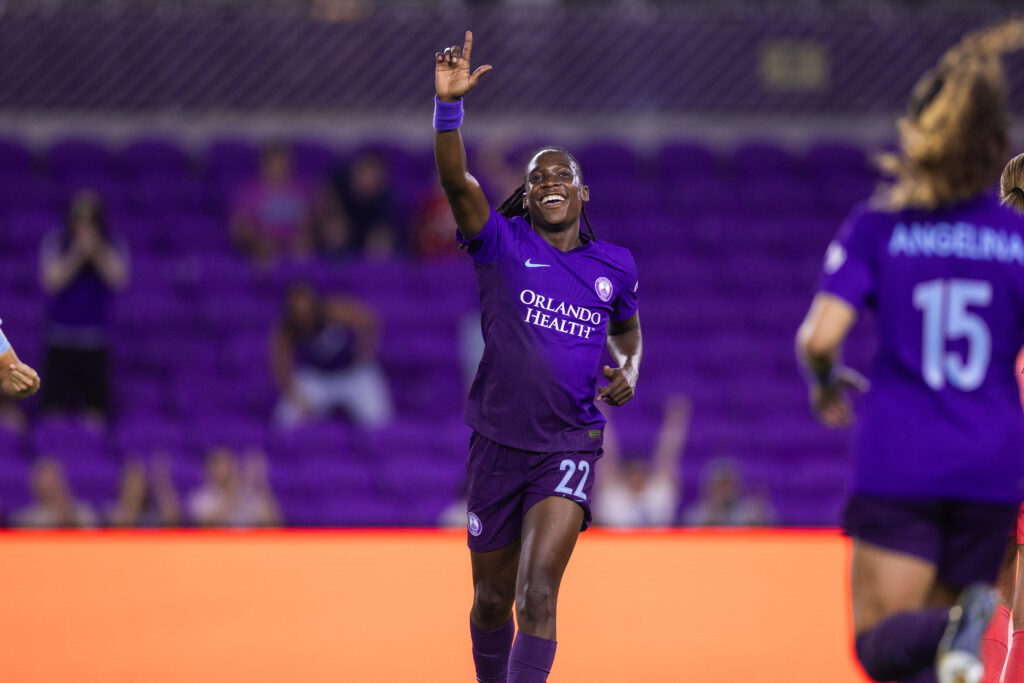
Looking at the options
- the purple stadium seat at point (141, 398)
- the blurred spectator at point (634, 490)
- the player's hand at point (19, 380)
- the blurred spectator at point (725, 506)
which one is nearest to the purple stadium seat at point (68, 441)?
the purple stadium seat at point (141, 398)

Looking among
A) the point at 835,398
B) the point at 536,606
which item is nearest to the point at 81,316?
the point at 536,606

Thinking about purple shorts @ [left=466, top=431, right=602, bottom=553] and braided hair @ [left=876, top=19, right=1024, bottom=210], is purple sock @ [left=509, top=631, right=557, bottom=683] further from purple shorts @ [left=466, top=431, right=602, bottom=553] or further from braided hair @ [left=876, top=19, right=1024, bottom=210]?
braided hair @ [left=876, top=19, right=1024, bottom=210]

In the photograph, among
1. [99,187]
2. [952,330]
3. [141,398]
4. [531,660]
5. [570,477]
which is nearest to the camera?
[952,330]

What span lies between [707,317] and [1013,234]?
7703 mm

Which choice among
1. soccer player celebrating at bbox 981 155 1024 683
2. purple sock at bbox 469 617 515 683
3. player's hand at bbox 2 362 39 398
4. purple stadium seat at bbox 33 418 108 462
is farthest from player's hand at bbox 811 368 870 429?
purple stadium seat at bbox 33 418 108 462

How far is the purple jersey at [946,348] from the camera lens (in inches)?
99.7

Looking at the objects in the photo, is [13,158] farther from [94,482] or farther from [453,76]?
[453,76]

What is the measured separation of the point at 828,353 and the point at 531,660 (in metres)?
1.37

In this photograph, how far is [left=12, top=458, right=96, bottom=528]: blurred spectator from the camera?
27.1ft

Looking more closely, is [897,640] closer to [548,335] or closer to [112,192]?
[548,335]

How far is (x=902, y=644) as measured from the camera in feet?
7.94

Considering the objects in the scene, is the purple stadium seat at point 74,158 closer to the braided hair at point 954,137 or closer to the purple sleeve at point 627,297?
the purple sleeve at point 627,297

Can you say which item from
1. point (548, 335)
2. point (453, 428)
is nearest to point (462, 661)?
point (548, 335)

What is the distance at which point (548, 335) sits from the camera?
374cm
